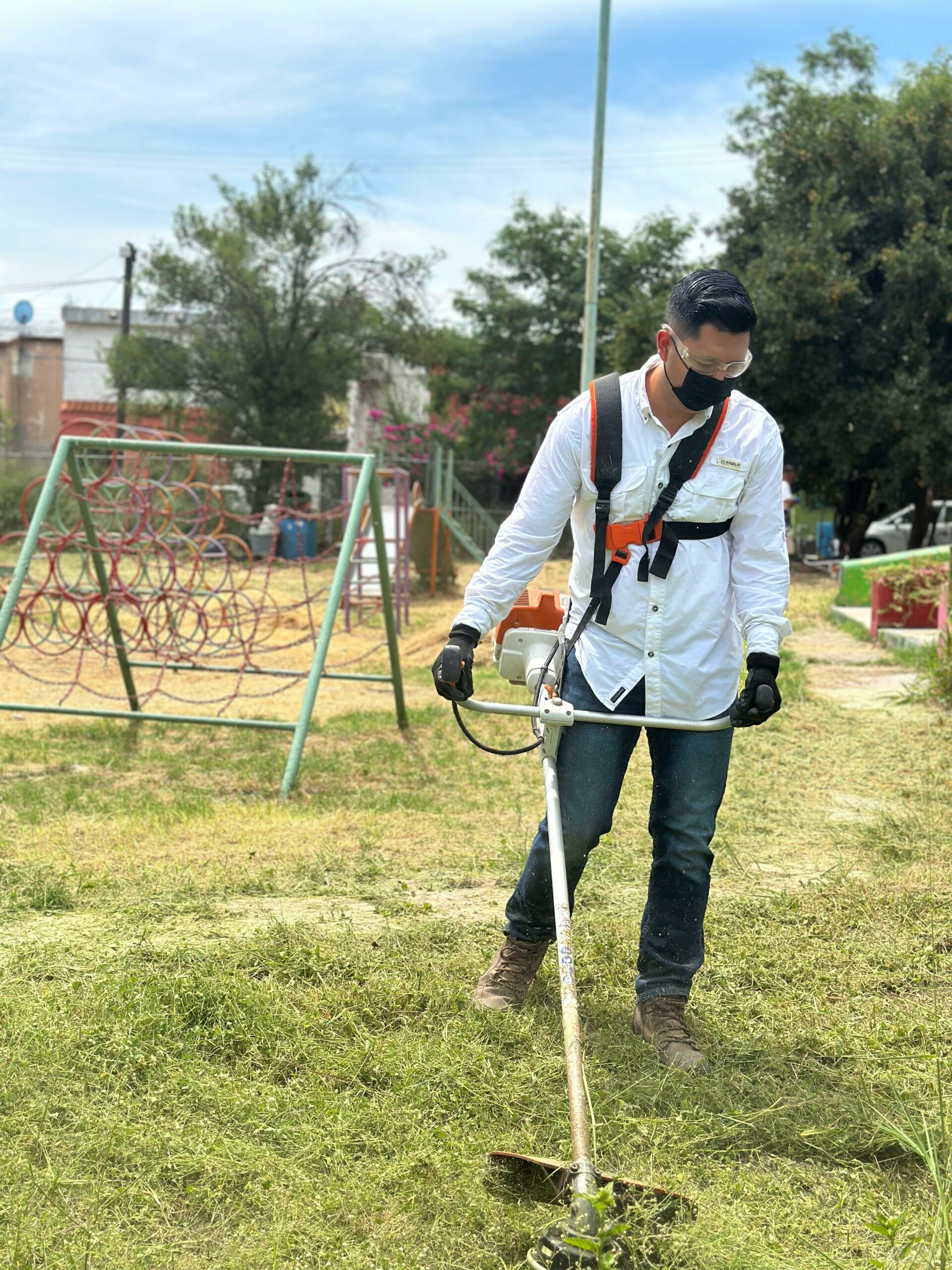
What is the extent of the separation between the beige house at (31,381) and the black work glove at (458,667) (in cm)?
3670

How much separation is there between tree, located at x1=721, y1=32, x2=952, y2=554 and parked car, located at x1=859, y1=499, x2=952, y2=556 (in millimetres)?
3682

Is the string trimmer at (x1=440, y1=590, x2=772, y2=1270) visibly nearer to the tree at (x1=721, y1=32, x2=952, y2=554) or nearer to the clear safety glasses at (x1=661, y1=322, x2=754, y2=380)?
the clear safety glasses at (x1=661, y1=322, x2=754, y2=380)

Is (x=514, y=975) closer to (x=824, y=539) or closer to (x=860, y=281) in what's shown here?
(x=860, y=281)

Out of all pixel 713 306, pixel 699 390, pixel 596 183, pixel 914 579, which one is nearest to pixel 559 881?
pixel 699 390

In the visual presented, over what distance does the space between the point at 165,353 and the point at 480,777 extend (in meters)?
18.8

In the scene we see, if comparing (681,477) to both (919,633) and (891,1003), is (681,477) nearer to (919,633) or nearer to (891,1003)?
(891,1003)

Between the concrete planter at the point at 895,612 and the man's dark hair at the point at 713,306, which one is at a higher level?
the man's dark hair at the point at 713,306

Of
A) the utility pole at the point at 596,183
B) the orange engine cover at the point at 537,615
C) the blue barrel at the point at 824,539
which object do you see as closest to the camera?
the orange engine cover at the point at 537,615

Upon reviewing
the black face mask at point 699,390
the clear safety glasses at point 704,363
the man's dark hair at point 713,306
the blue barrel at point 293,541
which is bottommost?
the blue barrel at point 293,541

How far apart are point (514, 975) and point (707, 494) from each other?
1.31 meters

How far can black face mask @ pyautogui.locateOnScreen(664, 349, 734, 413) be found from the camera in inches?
113

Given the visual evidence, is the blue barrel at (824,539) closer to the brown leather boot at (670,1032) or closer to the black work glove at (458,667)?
the brown leather boot at (670,1032)

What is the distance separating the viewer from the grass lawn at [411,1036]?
2.38 meters

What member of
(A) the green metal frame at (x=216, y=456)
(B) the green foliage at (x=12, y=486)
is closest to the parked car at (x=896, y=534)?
(B) the green foliage at (x=12, y=486)
